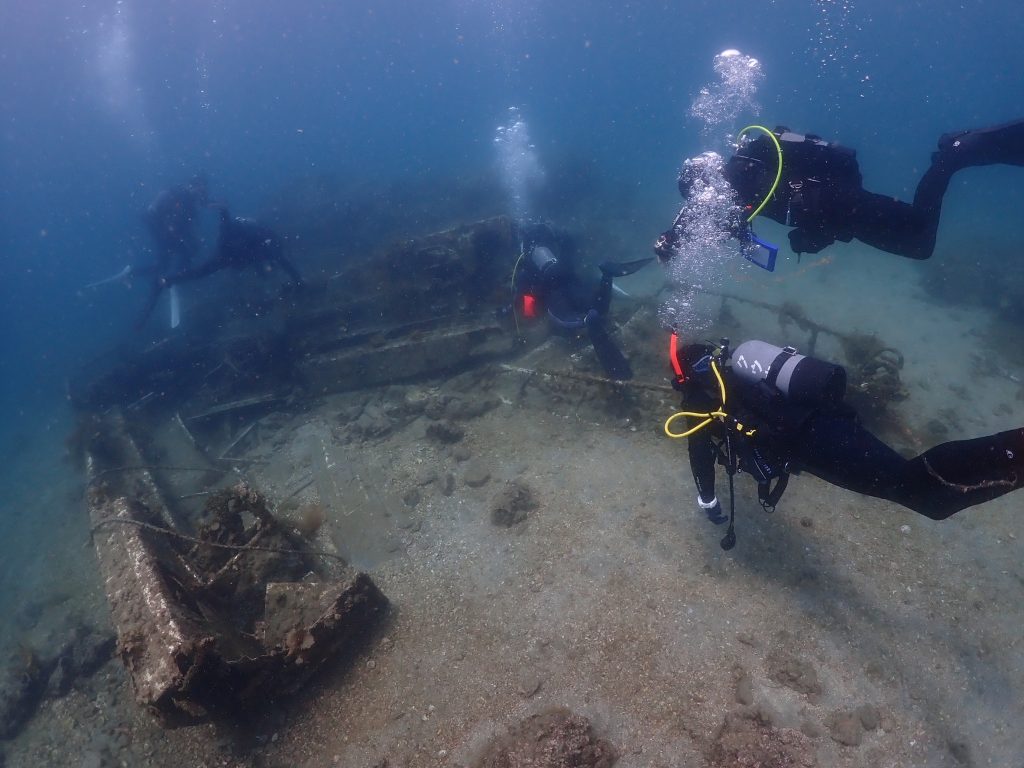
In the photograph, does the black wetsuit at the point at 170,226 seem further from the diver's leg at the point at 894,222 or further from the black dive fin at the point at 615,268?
the diver's leg at the point at 894,222

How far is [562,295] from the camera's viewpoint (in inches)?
398

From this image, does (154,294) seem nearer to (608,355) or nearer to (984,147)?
(608,355)

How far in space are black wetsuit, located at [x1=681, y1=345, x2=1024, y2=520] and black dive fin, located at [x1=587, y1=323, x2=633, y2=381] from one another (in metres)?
3.83

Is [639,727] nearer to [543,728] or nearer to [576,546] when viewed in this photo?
[543,728]

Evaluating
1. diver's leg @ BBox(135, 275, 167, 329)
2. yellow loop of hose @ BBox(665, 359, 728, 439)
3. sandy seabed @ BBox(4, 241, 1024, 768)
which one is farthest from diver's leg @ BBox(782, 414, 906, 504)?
diver's leg @ BBox(135, 275, 167, 329)

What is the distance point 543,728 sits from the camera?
3898 millimetres

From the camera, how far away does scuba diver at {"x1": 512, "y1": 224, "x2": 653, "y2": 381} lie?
916 cm

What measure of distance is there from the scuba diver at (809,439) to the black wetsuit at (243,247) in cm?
1145

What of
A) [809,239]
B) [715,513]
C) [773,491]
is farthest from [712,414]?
[809,239]

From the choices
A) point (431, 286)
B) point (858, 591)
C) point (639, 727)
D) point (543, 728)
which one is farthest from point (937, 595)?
point (431, 286)

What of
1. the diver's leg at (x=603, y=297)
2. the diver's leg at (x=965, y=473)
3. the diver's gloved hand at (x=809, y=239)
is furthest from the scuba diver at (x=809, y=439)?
the diver's leg at (x=603, y=297)

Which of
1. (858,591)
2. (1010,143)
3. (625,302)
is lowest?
(625,302)

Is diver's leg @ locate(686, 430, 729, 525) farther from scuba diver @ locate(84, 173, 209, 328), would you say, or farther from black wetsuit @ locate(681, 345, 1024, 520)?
scuba diver @ locate(84, 173, 209, 328)

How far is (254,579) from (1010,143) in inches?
385
